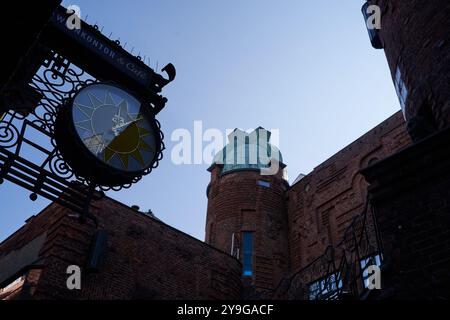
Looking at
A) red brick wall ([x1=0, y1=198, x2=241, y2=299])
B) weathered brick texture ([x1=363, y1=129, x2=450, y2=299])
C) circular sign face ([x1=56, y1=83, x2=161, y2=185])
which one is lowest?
weathered brick texture ([x1=363, y1=129, x2=450, y2=299])

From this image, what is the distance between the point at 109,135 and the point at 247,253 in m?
16.1

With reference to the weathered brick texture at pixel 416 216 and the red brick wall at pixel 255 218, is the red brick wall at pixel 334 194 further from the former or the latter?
the weathered brick texture at pixel 416 216

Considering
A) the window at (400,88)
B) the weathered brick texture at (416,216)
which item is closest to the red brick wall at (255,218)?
the window at (400,88)

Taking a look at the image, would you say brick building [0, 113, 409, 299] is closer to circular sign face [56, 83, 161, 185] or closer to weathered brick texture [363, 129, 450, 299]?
circular sign face [56, 83, 161, 185]

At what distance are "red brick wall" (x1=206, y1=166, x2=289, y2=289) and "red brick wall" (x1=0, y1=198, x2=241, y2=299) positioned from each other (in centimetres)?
464

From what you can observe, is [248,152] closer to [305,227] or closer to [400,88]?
[305,227]

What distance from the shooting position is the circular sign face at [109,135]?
201 inches

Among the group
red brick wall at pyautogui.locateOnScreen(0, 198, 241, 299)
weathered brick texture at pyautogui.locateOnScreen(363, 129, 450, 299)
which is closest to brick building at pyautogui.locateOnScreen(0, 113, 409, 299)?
red brick wall at pyautogui.locateOnScreen(0, 198, 241, 299)

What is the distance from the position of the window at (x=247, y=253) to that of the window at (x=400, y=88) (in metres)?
13.9

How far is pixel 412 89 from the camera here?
6656mm

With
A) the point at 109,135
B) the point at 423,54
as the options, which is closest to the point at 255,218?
the point at 423,54

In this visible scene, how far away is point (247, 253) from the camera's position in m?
20.6

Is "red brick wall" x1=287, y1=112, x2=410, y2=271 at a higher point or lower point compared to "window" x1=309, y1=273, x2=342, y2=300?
higher

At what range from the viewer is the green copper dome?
24062 millimetres
